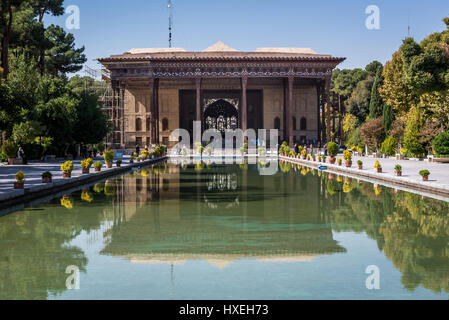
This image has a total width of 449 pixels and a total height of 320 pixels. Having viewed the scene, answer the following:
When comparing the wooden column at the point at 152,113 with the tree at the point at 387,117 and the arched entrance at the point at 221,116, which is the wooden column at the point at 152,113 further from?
the tree at the point at 387,117

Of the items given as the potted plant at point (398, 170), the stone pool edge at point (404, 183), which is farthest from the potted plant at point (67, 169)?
the potted plant at point (398, 170)

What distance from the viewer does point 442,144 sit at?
105ft

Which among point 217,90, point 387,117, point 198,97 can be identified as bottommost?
point 387,117

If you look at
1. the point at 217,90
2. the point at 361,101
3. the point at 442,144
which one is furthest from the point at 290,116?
the point at 442,144

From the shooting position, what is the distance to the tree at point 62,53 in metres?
54.3

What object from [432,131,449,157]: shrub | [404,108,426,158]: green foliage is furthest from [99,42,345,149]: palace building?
[432,131,449,157]: shrub

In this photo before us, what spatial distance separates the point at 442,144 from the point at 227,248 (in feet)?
89.6

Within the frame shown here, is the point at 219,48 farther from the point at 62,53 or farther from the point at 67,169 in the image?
the point at 67,169

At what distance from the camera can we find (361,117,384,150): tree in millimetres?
44156

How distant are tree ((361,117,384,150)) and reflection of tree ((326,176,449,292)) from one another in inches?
1145

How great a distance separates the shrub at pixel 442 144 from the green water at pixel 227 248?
1902 cm

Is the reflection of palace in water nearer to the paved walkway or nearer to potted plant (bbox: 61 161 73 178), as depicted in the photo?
the paved walkway
